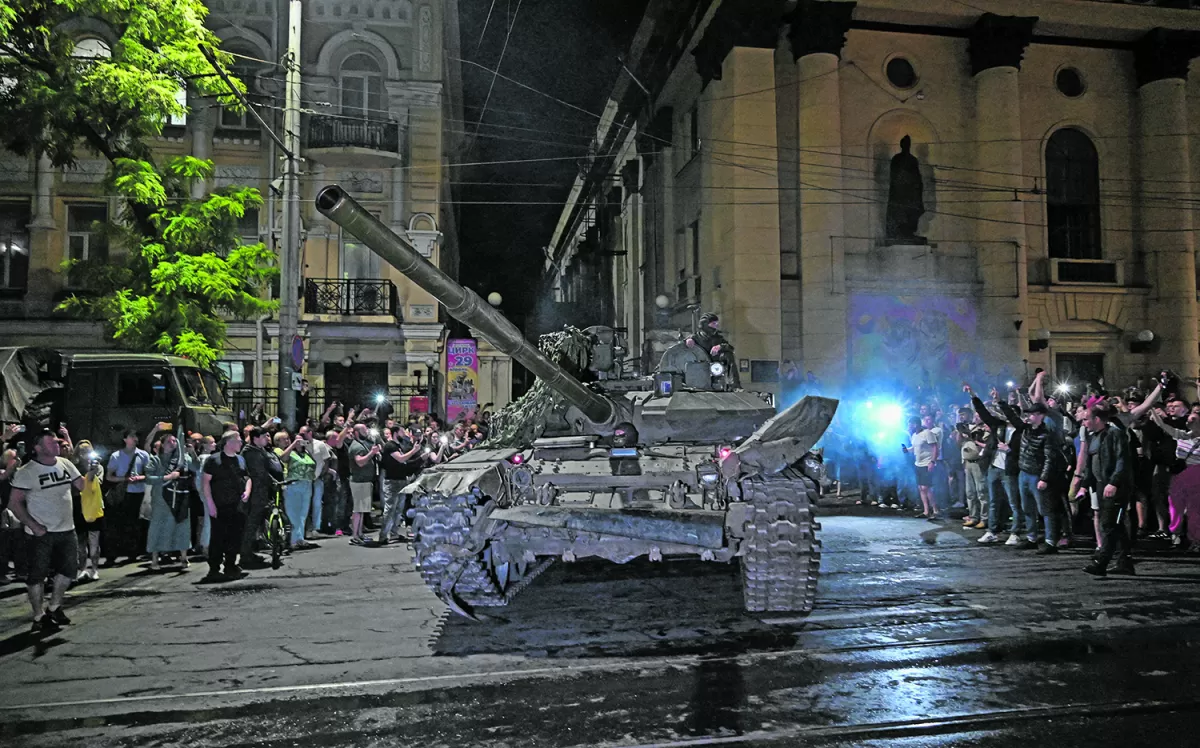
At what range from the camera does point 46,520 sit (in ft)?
24.2

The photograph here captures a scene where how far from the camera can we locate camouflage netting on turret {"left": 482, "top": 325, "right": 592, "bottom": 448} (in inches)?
347

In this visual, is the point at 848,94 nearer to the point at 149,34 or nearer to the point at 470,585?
the point at 149,34

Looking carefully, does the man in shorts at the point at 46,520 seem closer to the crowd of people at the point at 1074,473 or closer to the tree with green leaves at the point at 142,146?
the tree with green leaves at the point at 142,146

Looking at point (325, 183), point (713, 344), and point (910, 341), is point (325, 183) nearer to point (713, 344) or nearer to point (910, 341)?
point (910, 341)

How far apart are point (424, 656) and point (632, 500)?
75.7 inches

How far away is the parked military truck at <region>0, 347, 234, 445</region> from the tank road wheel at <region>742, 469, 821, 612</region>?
1026cm

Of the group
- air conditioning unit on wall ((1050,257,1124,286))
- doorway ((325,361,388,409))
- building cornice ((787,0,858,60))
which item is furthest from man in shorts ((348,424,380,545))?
air conditioning unit on wall ((1050,257,1124,286))

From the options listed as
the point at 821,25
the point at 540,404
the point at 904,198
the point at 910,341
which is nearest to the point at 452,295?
the point at 540,404

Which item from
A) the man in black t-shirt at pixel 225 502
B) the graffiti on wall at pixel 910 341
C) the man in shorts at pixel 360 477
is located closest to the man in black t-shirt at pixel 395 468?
the man in shorts at pixel 360 477

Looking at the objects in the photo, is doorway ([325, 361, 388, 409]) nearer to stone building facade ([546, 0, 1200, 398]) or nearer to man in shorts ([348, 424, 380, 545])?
stone building facade ([546, 0, 1200, 398])

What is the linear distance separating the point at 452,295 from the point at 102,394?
30.9 ft

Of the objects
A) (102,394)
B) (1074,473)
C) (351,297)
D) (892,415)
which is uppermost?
(351,297)

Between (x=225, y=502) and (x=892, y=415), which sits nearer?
(x=225, y=502)

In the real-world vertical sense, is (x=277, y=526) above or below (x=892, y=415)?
below
